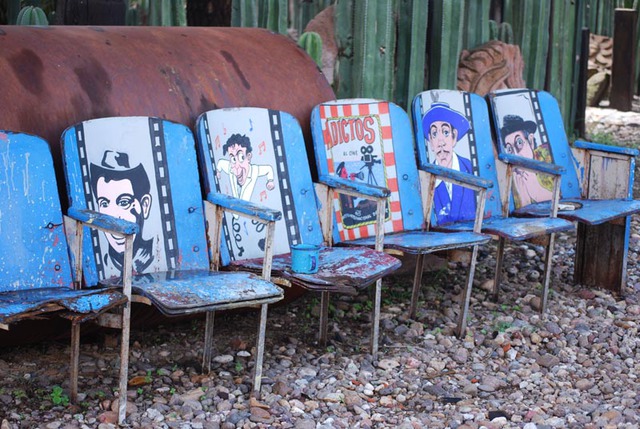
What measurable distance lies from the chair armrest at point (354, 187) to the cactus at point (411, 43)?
2641 mm

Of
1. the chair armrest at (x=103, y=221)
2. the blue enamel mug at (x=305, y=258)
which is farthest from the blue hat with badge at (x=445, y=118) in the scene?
the chair armrest at (x=103, y=221)

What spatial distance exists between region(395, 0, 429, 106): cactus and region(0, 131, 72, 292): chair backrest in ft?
12.6

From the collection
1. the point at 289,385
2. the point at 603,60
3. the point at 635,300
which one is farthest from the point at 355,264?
the point at 603,60

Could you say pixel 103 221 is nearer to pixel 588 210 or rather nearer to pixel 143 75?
pixel 143 75

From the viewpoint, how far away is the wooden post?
13562 millimetres

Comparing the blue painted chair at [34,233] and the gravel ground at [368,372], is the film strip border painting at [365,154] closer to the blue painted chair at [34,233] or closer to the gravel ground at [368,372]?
the gravel ground at [368,372]

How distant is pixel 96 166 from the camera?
4.20m

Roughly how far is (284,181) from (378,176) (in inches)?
25.2

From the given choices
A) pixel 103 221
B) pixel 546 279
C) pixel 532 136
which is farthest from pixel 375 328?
pixel 532 136

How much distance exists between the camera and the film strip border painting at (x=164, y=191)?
172 inches

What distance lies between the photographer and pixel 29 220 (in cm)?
393

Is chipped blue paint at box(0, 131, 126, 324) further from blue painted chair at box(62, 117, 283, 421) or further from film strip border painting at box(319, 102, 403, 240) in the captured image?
film strip border painting at box(319, 102, 403, 240)

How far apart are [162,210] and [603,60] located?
12.3 metres

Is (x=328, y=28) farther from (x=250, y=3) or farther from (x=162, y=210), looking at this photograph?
(x=162, y=210)
